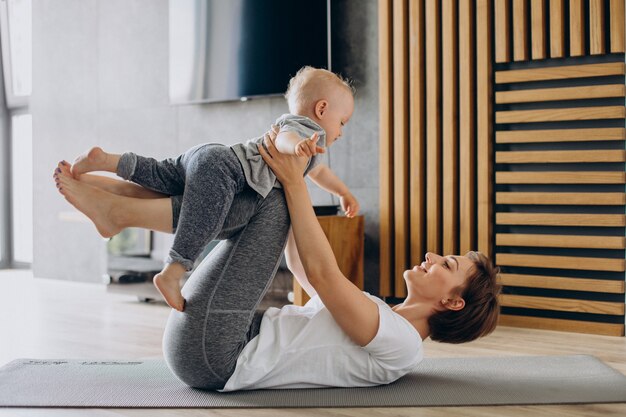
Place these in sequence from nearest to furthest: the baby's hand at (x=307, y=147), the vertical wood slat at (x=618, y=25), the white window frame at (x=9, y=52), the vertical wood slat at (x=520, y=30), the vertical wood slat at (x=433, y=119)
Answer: the baby's hand at (x=307, y=147)
the vertical wood slat at (x=618, y=25)
the vertical wood slat at (x=520, y=30)
the vertical wood slat at (x=433, y=119)
the white window frame at (x=9, y=52)

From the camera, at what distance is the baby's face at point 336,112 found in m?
2.28

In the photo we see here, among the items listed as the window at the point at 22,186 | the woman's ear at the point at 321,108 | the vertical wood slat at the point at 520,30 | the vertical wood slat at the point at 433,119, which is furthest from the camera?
the window at the point at 22,186

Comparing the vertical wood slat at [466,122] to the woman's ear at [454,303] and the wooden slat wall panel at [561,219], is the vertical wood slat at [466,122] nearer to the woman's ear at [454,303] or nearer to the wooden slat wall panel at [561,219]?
the wooden slat wall panel at [561,219]

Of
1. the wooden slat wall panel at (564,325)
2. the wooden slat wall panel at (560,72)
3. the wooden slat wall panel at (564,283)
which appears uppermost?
the wooden slat wall panel at (560,72)

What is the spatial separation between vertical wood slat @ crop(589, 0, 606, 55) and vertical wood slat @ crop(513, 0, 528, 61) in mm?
317

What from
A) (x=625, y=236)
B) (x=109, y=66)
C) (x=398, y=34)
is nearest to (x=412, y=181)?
(x=398, y=34)

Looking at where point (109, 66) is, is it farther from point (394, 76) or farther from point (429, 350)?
point (429, 350)

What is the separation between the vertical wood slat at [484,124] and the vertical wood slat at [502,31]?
0.17 feet

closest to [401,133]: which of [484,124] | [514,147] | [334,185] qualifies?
[484,124]

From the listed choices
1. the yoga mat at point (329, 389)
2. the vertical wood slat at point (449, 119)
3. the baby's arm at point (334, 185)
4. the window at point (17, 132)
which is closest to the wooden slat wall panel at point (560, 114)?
the vertical wood slat at point (449, 119)

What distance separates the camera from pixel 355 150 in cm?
446

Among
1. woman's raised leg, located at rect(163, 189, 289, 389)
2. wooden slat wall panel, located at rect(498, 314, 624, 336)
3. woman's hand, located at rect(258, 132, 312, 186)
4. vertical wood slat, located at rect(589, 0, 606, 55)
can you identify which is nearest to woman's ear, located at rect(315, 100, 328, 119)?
woman's hand, located at rect(258, 132, 312, 186)

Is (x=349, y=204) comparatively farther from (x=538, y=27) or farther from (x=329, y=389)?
(x=538, y=27)

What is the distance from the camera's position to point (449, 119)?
398 cm
